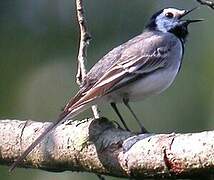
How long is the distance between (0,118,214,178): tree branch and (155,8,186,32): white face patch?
161 centimetres

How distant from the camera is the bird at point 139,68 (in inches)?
151

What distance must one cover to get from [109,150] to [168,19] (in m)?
1.97

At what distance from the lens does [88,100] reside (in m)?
3.71

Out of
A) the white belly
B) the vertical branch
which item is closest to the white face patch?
the white belly

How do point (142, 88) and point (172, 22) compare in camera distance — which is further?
point (172, 22)

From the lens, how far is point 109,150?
2.91 metres

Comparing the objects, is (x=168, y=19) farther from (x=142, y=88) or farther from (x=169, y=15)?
(x=142, y=88)

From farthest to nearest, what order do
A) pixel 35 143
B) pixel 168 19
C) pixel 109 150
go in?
pixel 168 19 < pixel 35 143 < pixel 109 150

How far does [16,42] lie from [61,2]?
906 mm

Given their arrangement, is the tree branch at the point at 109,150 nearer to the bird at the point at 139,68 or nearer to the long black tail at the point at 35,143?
the long black tail at the point at 35,143

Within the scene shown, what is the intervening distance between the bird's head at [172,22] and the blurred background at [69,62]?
0.69 meters

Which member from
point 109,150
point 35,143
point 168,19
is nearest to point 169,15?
point 168,19

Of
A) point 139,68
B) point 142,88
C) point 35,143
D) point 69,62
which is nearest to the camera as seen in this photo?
point 35,143

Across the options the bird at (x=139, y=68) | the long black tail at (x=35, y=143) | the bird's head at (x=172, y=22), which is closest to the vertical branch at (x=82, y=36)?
the bird at (x=139, y=68)
